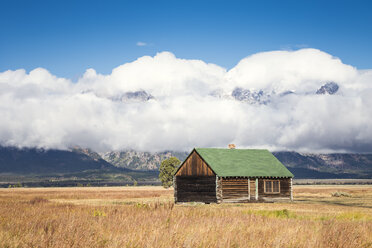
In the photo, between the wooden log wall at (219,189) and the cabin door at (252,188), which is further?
the cabin door at (252,188)

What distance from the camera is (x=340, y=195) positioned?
66562 mm

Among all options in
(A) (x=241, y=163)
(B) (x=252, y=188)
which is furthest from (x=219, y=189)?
(A) (x=241, y=163)

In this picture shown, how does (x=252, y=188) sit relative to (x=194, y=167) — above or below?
below

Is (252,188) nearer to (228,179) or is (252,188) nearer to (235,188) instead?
(235,188)

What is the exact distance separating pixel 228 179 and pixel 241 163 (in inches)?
143

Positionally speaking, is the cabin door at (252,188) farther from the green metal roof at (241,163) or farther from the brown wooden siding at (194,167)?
the brown wooden siding at (194,167)

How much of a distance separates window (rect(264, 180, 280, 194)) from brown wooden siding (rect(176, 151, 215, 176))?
682 cm

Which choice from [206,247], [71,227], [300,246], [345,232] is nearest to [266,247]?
[300,246]

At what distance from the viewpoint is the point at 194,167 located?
49.2 m

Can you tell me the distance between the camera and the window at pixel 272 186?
48.8m

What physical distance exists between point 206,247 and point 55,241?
2771 millimetres

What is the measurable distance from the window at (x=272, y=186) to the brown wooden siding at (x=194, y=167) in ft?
22.4

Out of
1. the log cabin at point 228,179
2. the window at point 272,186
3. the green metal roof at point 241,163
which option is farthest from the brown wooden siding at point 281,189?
the green metal roof at point 241,163

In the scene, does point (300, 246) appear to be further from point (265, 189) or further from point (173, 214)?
point (265, 189)
